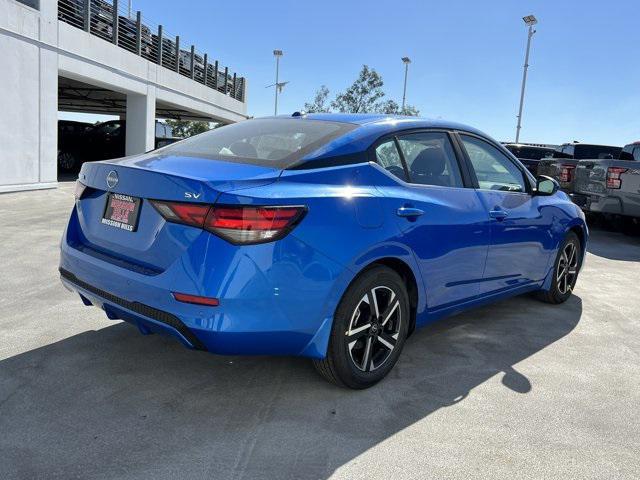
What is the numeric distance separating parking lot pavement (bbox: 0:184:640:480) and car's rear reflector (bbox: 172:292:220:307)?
659mm

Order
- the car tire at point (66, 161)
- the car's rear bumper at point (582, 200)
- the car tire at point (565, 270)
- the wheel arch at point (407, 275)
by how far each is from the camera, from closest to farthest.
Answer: the wheel arch at point (407, 275) → the car tire at point (565, 270) → the car's rear bumper at point (582, 200) → the car tire at point (66, 161)

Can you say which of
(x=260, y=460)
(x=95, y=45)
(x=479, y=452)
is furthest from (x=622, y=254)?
(x=95, y=45)

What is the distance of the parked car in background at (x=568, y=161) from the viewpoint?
432 inches

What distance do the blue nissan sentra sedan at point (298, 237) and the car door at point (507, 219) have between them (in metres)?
0.03

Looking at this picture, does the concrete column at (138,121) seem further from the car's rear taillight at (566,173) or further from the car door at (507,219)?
the car door at (507,219)

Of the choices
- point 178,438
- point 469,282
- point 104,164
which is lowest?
point 178,438

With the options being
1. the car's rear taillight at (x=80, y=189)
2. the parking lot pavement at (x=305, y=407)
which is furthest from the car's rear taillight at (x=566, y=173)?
the car's rear taillight at (x=80, y=189)

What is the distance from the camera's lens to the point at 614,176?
924cm

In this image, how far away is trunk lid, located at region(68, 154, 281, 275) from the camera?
2656mm

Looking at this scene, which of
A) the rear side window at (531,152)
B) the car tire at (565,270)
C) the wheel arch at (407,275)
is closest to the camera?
the wheel arch at (407,275)

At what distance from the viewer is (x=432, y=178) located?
3.66m

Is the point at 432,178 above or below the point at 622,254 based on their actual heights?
above

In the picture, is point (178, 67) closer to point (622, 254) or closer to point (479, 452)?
point (622, 254)

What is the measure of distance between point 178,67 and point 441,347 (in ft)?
65.2
